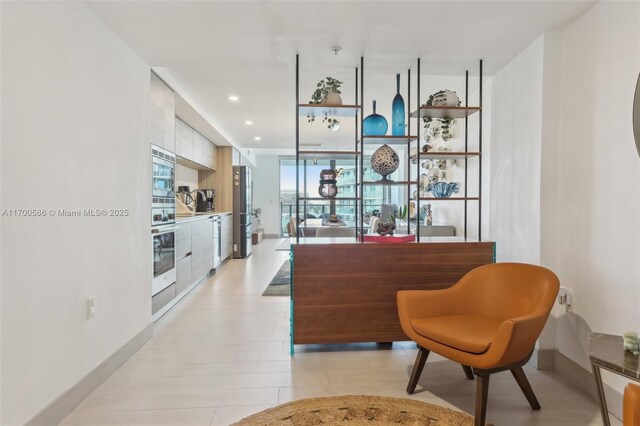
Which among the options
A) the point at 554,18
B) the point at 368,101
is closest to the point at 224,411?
the point at 554,18

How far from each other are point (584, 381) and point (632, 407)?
1198 mm

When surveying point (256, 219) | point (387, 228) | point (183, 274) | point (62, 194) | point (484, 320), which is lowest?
point (183, 274)

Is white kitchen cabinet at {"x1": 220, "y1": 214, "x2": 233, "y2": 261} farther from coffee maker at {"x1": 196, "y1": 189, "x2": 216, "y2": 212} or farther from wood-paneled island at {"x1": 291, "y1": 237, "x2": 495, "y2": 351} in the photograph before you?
wood-paneled island at {"x1": 291, "y1": 237, "x2": 495, "y2": 351}

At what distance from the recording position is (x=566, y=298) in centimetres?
222

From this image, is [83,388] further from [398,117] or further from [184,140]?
[184,140]

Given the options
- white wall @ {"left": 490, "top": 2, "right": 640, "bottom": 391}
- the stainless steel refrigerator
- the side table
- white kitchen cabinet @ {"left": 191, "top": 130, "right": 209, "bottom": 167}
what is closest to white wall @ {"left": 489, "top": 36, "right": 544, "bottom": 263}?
white wall @ {"left": 490, "top": 2, "right": 640, "bottom": 391}

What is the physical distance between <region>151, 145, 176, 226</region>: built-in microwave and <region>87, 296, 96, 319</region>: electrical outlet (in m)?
1.02

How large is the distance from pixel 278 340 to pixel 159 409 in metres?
1.09

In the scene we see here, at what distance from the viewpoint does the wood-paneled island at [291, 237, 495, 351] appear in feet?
8.37

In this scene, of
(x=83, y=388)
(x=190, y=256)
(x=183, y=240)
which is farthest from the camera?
(x=190, y=256)

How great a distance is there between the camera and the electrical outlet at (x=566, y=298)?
2.20 meters

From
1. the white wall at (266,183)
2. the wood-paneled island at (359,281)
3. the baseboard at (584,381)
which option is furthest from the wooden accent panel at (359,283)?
the white wall at (266,183)

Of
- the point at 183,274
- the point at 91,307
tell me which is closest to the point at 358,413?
the point at 91,307

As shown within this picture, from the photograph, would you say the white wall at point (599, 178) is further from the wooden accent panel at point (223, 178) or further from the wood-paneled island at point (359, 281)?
the wooden accent panel at point (223, 178)
